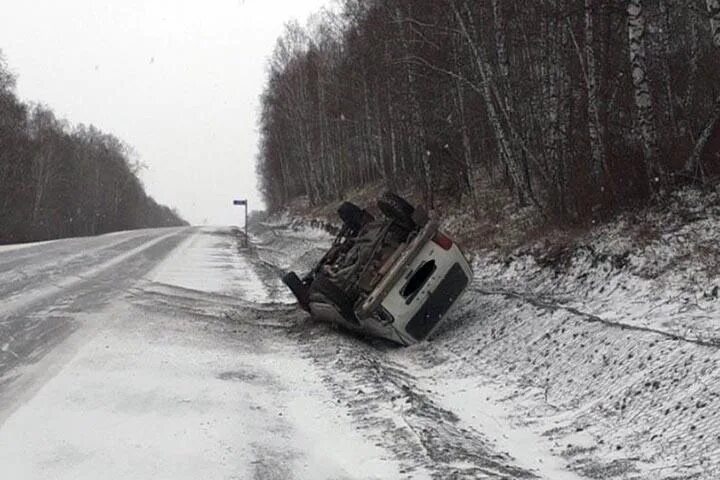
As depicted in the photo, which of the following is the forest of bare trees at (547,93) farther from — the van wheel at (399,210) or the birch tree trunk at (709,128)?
the van wheel at (399,210)

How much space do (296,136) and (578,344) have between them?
1576 inches

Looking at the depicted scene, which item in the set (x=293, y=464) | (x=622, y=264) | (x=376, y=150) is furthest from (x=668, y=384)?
(x=376, y=150)

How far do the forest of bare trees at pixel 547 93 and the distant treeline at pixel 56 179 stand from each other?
29786 mm

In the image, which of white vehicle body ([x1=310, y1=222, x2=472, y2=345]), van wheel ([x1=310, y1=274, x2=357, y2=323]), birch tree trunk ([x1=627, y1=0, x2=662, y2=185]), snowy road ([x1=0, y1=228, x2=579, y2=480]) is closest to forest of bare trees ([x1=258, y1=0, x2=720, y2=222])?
birch tree trunk ([x1=627, y1=0, x2=662, y2=185])

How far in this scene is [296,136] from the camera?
149 feet

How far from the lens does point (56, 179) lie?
67.9 m

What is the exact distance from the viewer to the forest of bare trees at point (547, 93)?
10867 mm

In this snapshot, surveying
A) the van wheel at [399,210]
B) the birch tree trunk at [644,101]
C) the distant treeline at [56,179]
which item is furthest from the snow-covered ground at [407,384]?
the distant treeline at [56,179]

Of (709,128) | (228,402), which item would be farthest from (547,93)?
(228,402)

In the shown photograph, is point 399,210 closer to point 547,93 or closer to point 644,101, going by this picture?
point 644,101

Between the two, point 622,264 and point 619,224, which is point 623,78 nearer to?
point 619,224

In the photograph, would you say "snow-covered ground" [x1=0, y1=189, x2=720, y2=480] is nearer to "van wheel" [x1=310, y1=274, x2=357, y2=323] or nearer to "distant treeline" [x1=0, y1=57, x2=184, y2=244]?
"van wheel" [x1=310, y1=274, x2=357, y2=323]

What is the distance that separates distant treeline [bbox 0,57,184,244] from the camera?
49.3m

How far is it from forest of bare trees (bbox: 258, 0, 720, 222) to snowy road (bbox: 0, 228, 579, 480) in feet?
17.9
